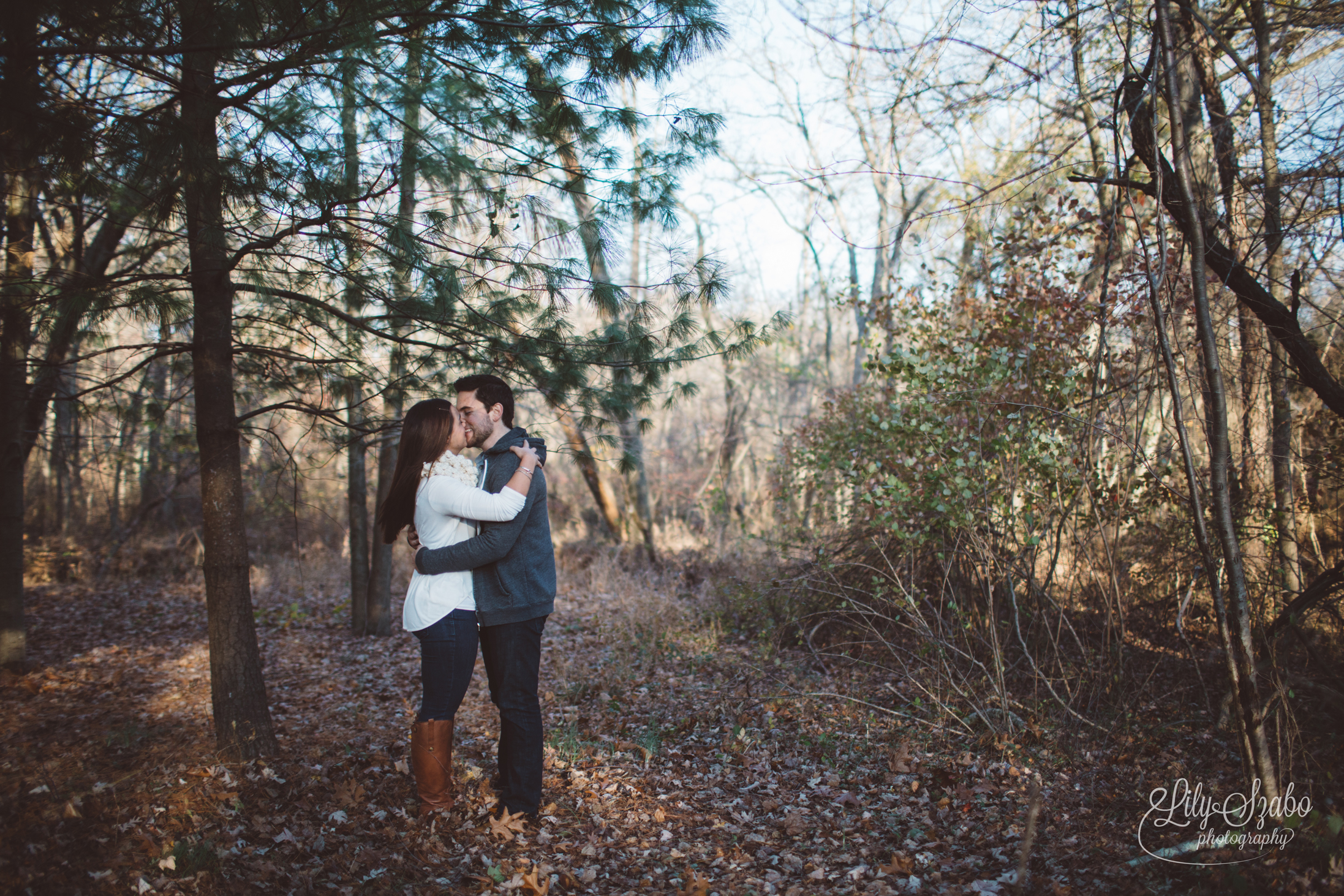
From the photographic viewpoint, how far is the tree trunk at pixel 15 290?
2416mm

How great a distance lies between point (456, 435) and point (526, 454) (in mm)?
322

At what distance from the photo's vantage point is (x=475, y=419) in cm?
316

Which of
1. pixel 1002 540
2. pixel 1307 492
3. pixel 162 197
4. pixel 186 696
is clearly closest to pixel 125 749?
pixel 186 696

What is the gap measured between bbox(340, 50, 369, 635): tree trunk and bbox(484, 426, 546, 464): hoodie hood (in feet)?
2.72

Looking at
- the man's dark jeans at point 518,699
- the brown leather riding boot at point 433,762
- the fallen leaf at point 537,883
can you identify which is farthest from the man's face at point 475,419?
the fallen leaf at point 537,883

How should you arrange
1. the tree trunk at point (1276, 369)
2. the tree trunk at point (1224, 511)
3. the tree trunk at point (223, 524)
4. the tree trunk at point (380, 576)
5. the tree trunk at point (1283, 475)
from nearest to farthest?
1. the tree trunk at point (1224, 511)
2. the tree trunk at point (223, 524)
3. the tree trunk at point (1276, 369)
4. the tree trunk at point (1283, 475)
5. the tree trunk at point (380, 576)

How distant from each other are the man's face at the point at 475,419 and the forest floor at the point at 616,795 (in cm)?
161

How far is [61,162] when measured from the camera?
279 cm

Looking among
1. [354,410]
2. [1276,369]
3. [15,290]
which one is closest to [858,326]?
[1276,369]

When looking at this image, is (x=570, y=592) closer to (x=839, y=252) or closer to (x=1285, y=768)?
(x=1285, y=768)

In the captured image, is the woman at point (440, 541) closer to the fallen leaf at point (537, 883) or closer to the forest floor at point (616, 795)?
the forest floor at point (616, 795)

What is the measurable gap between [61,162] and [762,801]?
4.07 metres

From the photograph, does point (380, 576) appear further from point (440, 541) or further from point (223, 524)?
point (440, 541)

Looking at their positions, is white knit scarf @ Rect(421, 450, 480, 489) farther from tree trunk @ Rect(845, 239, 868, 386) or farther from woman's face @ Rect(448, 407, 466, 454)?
tree trunk @ Rect(845, 239, 868, 386)
